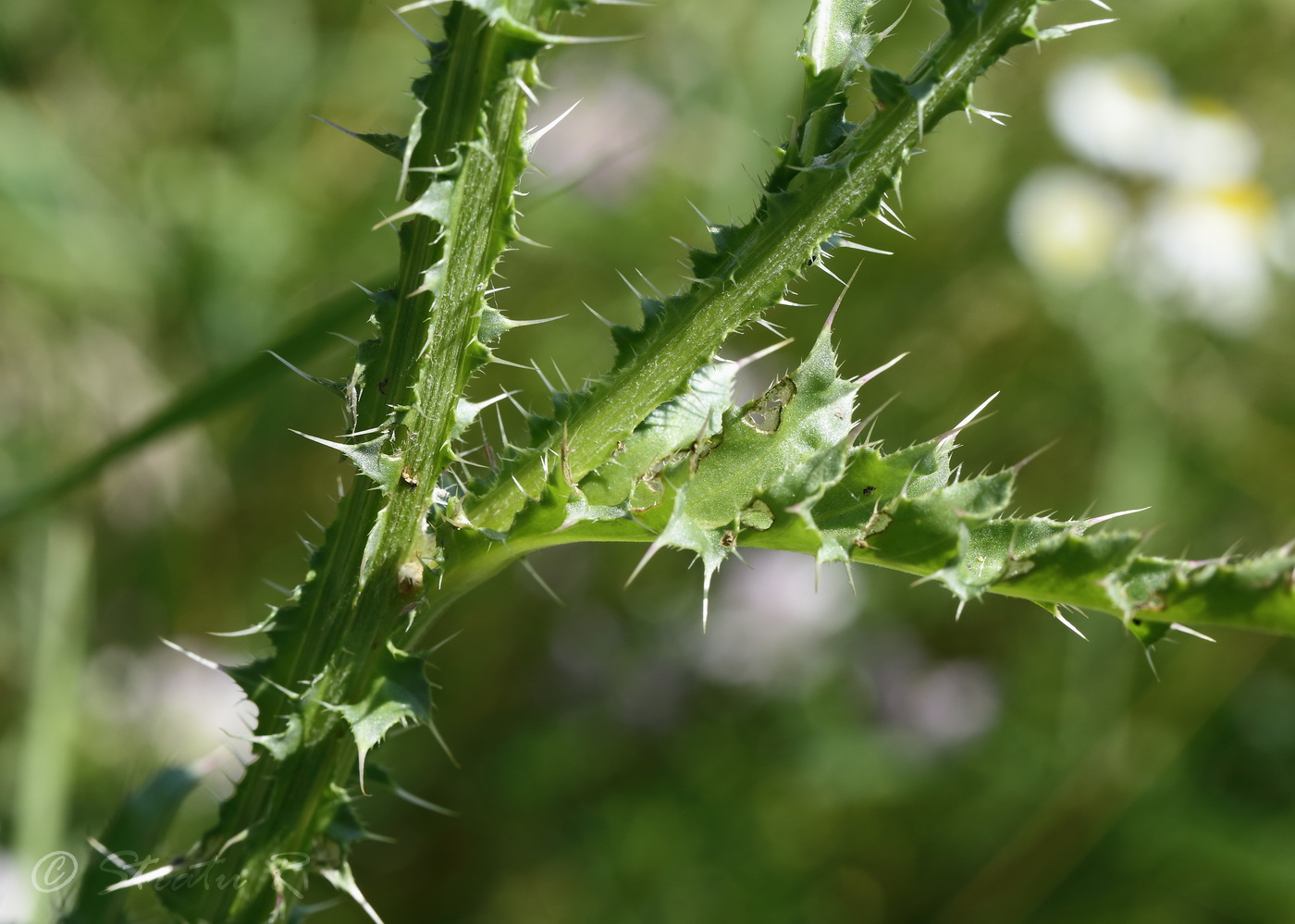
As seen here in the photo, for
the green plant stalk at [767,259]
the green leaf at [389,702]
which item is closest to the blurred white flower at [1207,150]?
the green plant stalk at [767,259]

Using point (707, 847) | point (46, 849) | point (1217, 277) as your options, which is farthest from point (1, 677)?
point (1217, 277)

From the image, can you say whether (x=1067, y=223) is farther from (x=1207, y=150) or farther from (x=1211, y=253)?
(x=1207, y=150)

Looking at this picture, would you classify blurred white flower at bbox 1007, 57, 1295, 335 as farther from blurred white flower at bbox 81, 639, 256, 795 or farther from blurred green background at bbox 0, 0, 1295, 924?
blurred white flower at bbox 81, 639, 256, 795

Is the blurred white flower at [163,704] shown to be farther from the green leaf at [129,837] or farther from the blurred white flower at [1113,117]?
the blurred white flower at [1113,117]

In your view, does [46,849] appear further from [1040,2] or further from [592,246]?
[592,246]

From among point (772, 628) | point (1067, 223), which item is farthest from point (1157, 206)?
point (772, 628)

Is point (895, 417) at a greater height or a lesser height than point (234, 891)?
lesser
